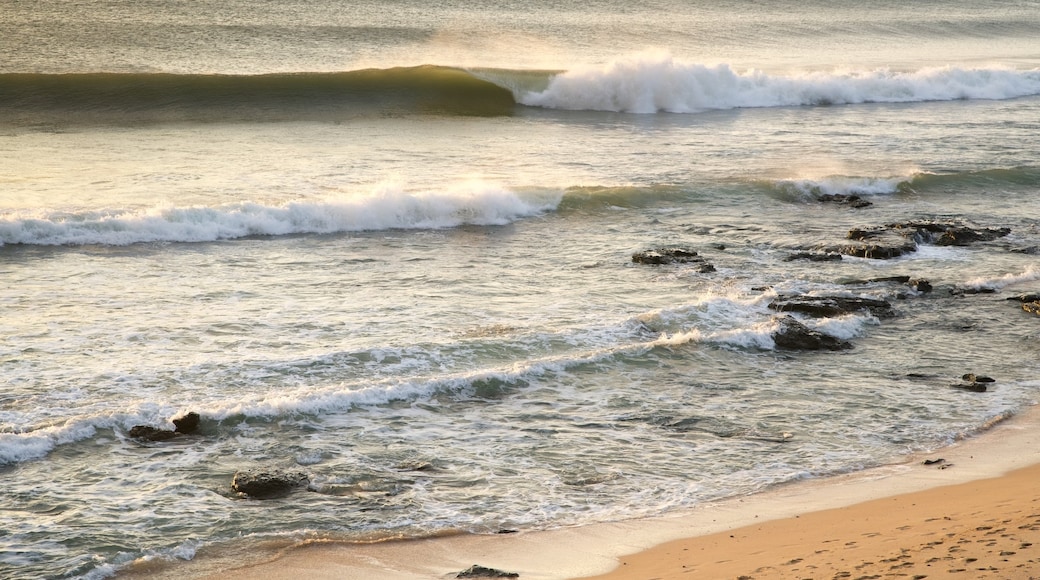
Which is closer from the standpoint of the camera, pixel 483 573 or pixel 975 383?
pixel 483 573

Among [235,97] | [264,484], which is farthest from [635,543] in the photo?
[235,97]

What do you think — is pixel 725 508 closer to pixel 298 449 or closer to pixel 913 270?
pixel 298 449

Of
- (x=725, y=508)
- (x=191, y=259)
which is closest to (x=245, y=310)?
(x=191, y=259)

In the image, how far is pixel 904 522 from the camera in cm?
685

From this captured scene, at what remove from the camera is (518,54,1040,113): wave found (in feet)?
101

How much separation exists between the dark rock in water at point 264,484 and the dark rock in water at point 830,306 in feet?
21.6

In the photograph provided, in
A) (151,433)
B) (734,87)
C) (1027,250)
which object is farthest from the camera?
(734,87)

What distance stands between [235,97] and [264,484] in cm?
2100

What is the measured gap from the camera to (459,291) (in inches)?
511

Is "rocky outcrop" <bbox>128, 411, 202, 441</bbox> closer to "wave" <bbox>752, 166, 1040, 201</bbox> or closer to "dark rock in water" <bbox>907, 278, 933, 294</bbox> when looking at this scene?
"dark rock in water" <bbox>907, 278, 933, 294</bbox>

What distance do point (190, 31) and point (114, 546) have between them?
3055 cm

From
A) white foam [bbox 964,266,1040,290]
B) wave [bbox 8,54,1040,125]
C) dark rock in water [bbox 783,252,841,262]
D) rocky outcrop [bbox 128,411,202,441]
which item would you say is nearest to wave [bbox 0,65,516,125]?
wave [bbox 8,54,1040,125]

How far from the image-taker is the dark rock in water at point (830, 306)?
40.1ft

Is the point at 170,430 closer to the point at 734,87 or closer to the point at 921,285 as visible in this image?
the point at 921,285
